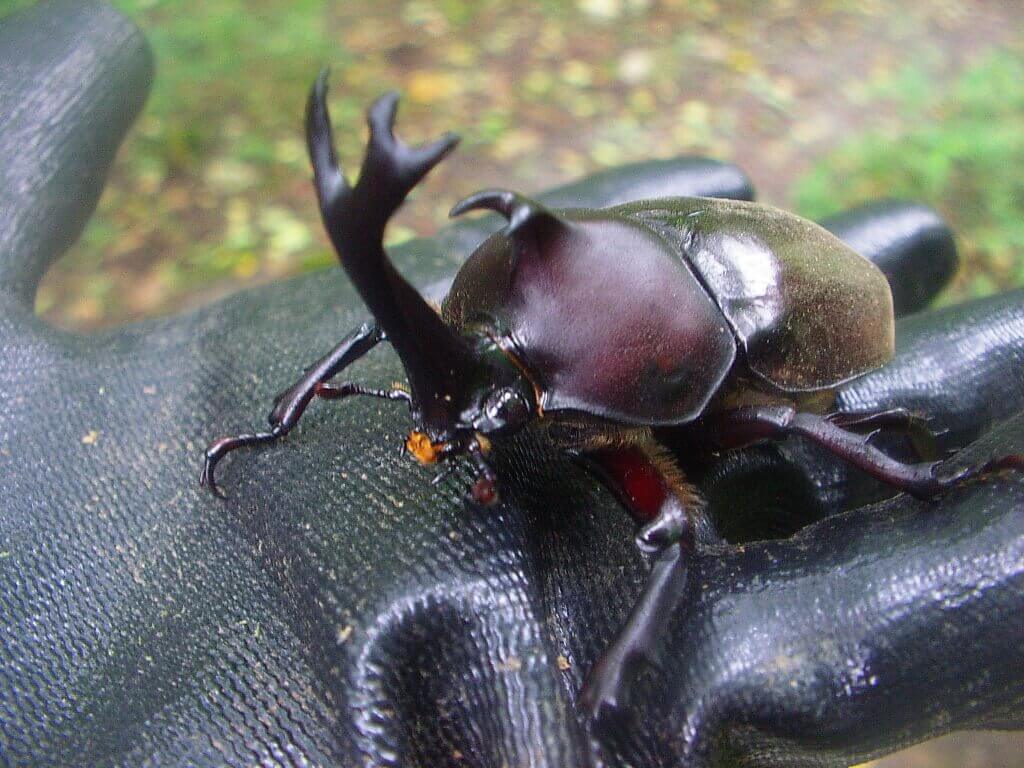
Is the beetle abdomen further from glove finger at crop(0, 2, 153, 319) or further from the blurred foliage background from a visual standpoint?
the blurred foliage background

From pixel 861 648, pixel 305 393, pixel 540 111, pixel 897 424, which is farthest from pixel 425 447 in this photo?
pixel 540 111

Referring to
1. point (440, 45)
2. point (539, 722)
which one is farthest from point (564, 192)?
point (440, 45)

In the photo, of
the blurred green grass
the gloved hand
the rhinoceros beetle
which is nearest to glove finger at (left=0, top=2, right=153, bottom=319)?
the gloved hand

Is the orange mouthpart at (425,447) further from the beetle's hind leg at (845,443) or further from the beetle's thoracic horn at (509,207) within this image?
the beetle's hind leg at (845,443)

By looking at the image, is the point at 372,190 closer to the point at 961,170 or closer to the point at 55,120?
the point at 55,120

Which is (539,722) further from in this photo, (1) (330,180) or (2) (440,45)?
(2) (440,45)

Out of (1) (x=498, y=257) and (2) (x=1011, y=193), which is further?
(2) (x=1011, y=193)

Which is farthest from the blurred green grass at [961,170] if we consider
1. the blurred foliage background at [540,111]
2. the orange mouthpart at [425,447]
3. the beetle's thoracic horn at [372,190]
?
the beetle's thoracic horn at [372,190]
